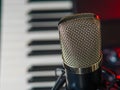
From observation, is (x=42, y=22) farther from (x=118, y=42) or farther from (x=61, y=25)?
(x=61, y=25)

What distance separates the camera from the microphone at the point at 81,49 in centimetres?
54

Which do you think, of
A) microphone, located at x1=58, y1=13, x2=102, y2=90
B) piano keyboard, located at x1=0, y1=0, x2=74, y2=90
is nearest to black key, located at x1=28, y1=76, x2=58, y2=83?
piano keyboard, located at x1=0, y1=0, x2=74, y2=90

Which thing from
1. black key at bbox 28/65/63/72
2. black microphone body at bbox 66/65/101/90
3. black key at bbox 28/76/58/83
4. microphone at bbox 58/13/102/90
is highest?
microphone at bbox 58/13/102/90

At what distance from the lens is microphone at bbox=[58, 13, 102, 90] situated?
1.76ft

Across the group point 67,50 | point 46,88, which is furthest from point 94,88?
point 46,88

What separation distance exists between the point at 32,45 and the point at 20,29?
0.22 feet

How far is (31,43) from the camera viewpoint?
1.16 m

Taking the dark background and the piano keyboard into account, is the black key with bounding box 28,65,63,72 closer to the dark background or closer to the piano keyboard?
the piano keyboard

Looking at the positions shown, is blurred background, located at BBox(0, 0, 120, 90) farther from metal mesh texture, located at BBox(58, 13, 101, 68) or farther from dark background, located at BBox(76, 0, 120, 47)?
Result: metal mesh texture, located at BBox(58, 13, 101, 68)

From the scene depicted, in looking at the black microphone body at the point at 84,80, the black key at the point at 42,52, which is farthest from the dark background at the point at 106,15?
the black microphone body at the point at 84,80

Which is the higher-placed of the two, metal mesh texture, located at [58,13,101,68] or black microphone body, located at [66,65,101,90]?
metal mesh texture, located at [58,13,101,68]

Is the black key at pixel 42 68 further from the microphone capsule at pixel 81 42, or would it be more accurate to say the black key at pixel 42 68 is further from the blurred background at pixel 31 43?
the microphone capsule at pixel 81 42

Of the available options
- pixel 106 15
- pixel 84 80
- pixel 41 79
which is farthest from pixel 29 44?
pixel 84 80

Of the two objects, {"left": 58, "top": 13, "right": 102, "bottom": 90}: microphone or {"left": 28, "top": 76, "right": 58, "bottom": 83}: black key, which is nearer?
{"left": 58, "top": 13, "right": 102, "bottom": 90}: microphone
